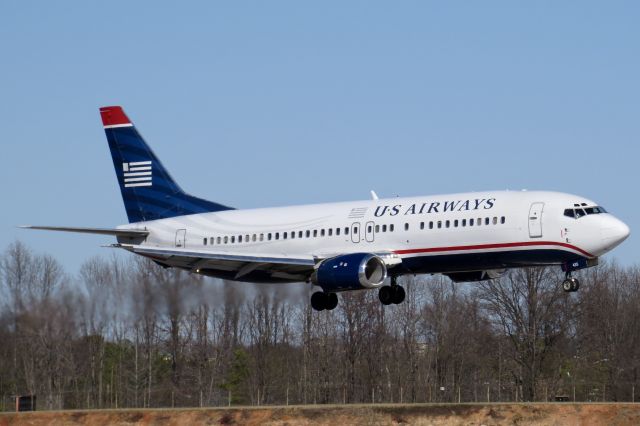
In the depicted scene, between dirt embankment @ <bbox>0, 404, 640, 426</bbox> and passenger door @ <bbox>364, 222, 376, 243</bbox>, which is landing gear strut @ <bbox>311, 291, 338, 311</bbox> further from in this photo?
dirt embankment @ <bbox>0, 404, 640, 426</bbox>

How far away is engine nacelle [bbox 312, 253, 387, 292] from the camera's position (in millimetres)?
56094

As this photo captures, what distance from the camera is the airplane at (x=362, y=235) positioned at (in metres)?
→ 54.2

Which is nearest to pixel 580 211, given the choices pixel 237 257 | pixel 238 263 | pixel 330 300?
pixel 330 300

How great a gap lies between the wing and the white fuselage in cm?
107

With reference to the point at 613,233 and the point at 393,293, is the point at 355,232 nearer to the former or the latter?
the point at 393,293

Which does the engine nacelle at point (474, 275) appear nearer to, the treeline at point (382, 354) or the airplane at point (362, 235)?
the airplane at point (362, 235)

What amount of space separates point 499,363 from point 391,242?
47.5 m

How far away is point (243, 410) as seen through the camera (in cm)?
5931

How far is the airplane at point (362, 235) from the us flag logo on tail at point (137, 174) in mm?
55

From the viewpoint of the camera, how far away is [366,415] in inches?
A: 2258

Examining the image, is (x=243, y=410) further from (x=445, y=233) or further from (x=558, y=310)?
(x=558, y=310)

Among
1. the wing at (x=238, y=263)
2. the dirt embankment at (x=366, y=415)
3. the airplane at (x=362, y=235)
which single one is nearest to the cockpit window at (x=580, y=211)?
the airplane at (x=362, y=235)

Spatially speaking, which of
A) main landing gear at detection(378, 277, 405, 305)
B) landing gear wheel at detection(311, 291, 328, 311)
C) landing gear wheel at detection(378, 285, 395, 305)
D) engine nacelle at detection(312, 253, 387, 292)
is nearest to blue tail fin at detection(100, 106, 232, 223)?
landing gear wheel at detection(311, 291, 328, 311)

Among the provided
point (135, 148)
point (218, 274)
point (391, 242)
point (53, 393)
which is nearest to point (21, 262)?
A: point (53, 393)
